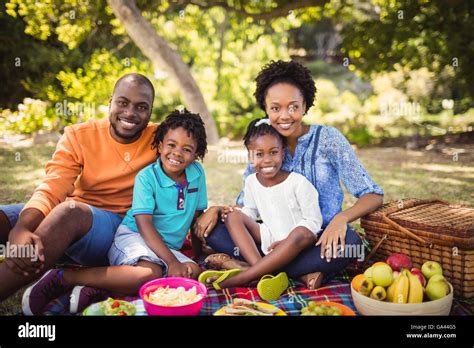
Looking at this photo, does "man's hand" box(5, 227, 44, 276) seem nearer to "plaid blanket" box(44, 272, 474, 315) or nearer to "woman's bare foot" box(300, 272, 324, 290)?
"plaid blanket" box(44, 272, 474, 315)

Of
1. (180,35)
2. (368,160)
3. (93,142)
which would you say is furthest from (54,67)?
(93,142)

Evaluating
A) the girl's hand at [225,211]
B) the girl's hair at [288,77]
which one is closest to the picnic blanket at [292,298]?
the girl's hand at [225,211]

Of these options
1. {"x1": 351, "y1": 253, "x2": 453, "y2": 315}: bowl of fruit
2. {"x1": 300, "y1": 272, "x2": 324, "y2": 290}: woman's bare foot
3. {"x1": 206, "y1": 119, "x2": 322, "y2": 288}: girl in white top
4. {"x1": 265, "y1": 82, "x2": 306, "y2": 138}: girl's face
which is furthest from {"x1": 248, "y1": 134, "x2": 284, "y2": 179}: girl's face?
{"x1": 351, "y1": 253, "x2": 453, "y2": 315}: bowl of fruit

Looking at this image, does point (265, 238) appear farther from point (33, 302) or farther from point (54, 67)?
point (54, 67)

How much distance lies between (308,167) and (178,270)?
111 centimetres

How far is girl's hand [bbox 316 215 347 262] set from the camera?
9.63 ft

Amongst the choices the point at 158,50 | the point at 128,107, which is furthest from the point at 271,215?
the point at 158,50

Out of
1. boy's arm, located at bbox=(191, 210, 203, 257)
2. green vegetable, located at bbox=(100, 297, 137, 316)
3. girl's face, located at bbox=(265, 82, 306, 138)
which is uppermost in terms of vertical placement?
girl's face, located at bbox=(265, 82, 306, 138)

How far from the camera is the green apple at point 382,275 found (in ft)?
8.46

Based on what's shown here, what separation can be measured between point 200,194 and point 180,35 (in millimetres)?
9417

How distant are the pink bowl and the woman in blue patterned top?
515 millimetres

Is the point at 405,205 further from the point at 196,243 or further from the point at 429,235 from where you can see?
the point at 196,243
